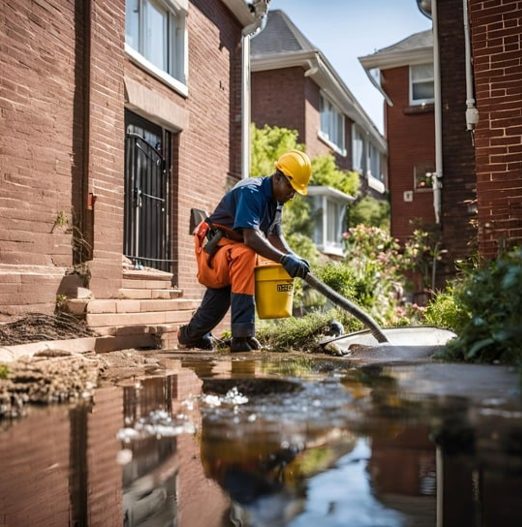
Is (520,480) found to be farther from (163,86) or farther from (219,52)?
(219,52)

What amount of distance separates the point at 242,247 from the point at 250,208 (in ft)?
1.29

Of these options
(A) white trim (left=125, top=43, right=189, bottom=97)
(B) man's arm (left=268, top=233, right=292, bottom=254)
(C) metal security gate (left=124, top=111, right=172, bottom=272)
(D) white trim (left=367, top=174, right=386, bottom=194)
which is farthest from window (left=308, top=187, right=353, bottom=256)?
(B) man's arm (left=268, top=233, right=292, bottom=254)

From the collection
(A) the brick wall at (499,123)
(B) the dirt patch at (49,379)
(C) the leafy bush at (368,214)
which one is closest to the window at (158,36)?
(A) the brick wall at (499,123)

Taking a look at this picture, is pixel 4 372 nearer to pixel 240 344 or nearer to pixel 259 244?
pixel 259 244

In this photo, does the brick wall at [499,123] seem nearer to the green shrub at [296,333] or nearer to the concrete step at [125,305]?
the green shrub at [296,333]

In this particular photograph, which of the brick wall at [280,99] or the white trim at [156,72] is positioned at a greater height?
the brick wall at [280,99]

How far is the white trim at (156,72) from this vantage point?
8528mm

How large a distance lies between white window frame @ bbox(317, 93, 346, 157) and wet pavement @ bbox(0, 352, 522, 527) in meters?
19.2

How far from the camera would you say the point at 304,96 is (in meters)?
20.2

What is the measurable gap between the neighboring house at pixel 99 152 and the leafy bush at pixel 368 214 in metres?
14.2

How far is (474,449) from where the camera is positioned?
85.5 inches

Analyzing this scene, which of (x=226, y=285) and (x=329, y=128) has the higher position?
(x=329, y=128)

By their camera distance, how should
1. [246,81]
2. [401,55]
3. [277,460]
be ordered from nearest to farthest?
[277,460]
[246,81]
[401,55]

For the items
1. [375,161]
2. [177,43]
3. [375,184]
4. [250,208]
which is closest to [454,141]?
[177,43]
